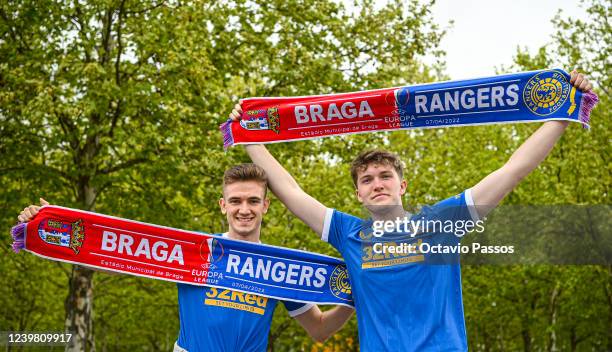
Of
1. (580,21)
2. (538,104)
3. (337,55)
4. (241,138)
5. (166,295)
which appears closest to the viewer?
(538,104)

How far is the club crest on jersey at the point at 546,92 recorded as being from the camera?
5.11m

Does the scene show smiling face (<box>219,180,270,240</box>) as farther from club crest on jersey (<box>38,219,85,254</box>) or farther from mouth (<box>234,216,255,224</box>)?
club crest on jersey (<box>38,219,85,254</box>)

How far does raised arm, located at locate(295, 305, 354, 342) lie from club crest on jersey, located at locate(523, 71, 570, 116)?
7.23 ft

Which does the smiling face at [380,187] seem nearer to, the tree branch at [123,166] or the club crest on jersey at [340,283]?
the club crest on jersey at [340,283]

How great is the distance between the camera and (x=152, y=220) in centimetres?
1499

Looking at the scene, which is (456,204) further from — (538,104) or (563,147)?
(563,147)

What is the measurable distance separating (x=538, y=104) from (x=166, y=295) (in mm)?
24701

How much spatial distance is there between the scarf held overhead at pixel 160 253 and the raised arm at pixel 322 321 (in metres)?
0.11

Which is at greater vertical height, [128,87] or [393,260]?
[128,87]

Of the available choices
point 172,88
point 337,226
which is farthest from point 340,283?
point 172,88

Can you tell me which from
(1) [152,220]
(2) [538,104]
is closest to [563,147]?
(1) [152,220]

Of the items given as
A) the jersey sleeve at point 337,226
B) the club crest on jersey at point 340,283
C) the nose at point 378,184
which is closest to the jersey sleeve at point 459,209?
the nose at point 378,184

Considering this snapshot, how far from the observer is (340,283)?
5.72 metres

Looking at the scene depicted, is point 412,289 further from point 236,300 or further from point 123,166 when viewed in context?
point 123,166
